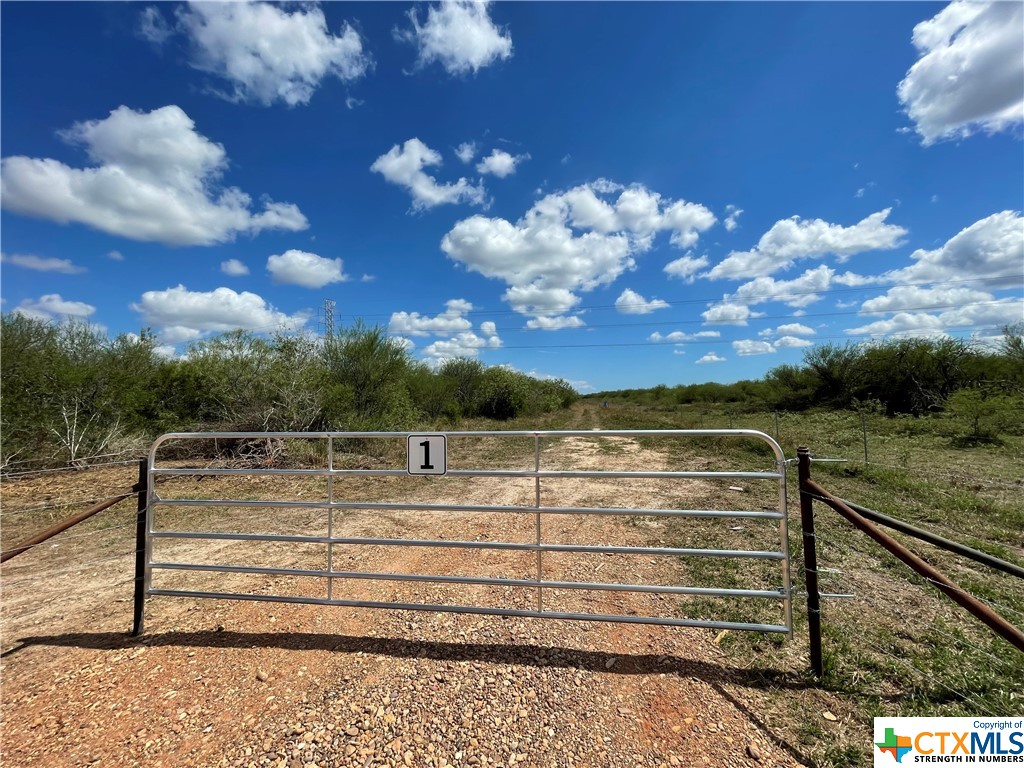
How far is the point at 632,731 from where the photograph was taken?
211 centimetres

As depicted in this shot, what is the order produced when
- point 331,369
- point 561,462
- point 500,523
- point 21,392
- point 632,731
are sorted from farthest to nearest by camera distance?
point 331,369 → point 561,462 → point 21,392 → point 500,523 → point 632,731

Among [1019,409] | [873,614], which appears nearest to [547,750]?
[873,614]

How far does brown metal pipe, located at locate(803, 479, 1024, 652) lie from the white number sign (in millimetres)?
2419

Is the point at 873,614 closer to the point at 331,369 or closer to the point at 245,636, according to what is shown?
the point at 245,636

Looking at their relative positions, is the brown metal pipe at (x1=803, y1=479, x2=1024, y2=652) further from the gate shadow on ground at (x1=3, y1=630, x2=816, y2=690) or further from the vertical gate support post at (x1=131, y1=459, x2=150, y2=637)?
the vertical gate support post at (x1=131, y1=459, x2=150, y2=637)

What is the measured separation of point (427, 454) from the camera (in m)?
3.00

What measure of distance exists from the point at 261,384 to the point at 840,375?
106 ft

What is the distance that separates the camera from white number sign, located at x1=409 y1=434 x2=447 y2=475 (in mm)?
2963

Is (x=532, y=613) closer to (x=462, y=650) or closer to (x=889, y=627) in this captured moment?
(x=462, y=650)

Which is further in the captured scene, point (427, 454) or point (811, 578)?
point (427, 454)

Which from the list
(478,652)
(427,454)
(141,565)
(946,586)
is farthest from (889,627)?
(141,565)

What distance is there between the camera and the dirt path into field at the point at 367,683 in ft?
6.61

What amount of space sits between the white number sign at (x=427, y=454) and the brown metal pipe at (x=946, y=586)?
2.42 m

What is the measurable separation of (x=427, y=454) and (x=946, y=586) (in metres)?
2.89
